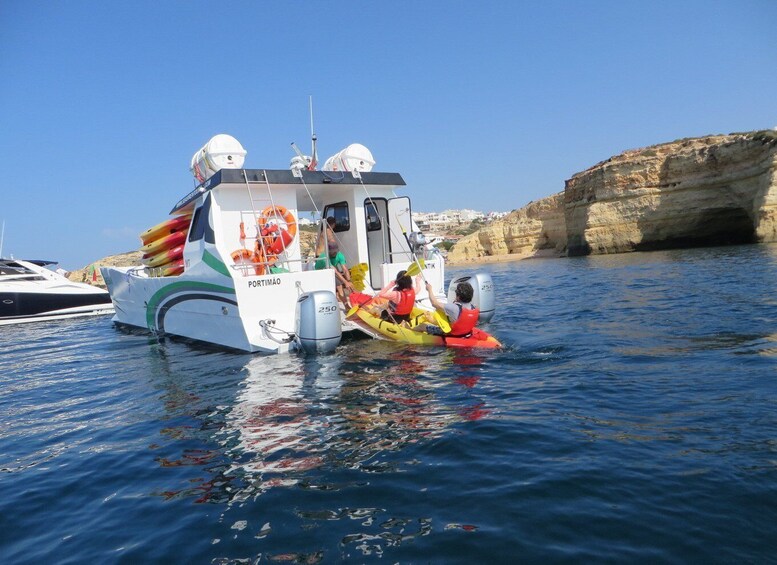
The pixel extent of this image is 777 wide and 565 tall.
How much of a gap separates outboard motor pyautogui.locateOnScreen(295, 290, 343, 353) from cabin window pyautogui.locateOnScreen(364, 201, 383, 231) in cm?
Answer: 363

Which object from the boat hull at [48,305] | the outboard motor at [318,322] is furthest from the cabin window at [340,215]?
the boat hull at [48,305]

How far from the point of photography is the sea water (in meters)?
3.18

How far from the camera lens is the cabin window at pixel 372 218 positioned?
11.8 metres

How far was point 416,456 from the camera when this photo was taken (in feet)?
14.4

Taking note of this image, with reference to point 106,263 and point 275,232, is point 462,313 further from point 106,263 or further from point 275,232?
point 106,263

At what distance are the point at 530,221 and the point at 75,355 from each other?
45258 millimetres

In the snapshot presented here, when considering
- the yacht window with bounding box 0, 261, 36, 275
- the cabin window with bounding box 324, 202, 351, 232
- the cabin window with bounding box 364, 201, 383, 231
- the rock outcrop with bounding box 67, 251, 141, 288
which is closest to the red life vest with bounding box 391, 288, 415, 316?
the cabin window with bounding box 364, 201, 383, 231

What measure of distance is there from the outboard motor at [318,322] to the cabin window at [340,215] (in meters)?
3.60

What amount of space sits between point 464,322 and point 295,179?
442cm

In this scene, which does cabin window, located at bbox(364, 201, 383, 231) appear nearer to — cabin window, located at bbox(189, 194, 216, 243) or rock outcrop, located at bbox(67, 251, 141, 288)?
cabin window, located at bbox(189, 194, 216, 243)

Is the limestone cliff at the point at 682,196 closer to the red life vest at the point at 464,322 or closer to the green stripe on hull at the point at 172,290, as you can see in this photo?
the red life vest at the point at 464,322

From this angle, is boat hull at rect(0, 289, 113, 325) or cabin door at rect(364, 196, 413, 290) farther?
boat hull at rect(0, 289, 113, 325)

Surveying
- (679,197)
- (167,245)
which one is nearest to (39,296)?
(167,245)

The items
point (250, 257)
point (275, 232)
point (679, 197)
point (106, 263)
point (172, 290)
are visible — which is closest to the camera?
point (250, 257)
